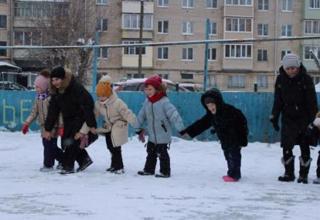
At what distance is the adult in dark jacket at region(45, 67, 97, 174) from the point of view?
8.30 metres

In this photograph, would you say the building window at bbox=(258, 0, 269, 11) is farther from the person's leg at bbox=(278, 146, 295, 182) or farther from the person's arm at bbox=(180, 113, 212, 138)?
the person's leg at bbox=(278, 146, 295, 182)

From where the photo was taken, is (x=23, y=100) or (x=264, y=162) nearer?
(x=264, y=162)

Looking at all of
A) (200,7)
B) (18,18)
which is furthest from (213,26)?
(18,18)

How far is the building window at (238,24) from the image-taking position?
54.6 meters

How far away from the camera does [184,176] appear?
320 inches

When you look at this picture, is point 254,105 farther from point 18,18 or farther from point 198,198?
point 18,18

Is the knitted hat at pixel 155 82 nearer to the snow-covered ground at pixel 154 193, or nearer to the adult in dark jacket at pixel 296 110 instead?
the snow-covered ground at pixel 154 193

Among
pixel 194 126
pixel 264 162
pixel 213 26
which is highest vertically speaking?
pixel 213 26

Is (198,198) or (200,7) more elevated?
(200,7)

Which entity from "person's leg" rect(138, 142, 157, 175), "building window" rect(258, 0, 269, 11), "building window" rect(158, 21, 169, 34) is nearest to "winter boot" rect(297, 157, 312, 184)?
"person's leg" rect(138, 142, 157, 175)

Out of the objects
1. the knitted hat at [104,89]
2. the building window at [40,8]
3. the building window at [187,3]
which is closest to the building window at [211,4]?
the building window at [187,3]

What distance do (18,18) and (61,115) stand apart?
46.7 m

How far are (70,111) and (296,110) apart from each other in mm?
2866

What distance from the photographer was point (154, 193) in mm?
6793
